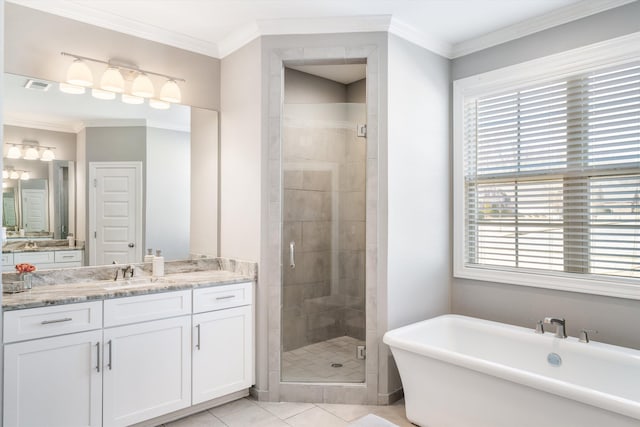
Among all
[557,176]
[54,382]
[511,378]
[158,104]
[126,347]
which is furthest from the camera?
[158,104]

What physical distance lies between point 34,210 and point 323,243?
1926mm

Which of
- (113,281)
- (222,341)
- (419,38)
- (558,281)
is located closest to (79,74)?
(113,281)

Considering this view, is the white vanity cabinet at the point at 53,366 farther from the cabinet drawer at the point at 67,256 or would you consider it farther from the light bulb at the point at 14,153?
the light bulb at the point at 14,153

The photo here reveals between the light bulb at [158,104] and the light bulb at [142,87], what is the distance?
0.09 m

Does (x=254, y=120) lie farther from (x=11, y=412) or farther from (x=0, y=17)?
(x=11, y=412)

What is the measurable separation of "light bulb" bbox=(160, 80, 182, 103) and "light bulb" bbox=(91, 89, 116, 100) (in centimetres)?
33

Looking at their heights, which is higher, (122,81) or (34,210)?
(122,81)

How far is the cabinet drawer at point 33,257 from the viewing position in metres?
2.52

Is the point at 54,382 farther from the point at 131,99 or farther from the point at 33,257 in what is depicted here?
the point at 131,99

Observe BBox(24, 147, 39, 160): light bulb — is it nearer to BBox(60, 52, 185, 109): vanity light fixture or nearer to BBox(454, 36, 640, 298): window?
BBox(60, 52, 185, 109): vanity light fixture

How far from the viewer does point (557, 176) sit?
285 cm

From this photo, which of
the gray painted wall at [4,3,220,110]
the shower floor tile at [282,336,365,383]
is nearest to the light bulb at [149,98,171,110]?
the gray painted wall at [4,3,220,110]

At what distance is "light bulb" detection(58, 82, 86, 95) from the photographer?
2.68 meters

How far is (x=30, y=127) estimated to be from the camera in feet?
8.48
